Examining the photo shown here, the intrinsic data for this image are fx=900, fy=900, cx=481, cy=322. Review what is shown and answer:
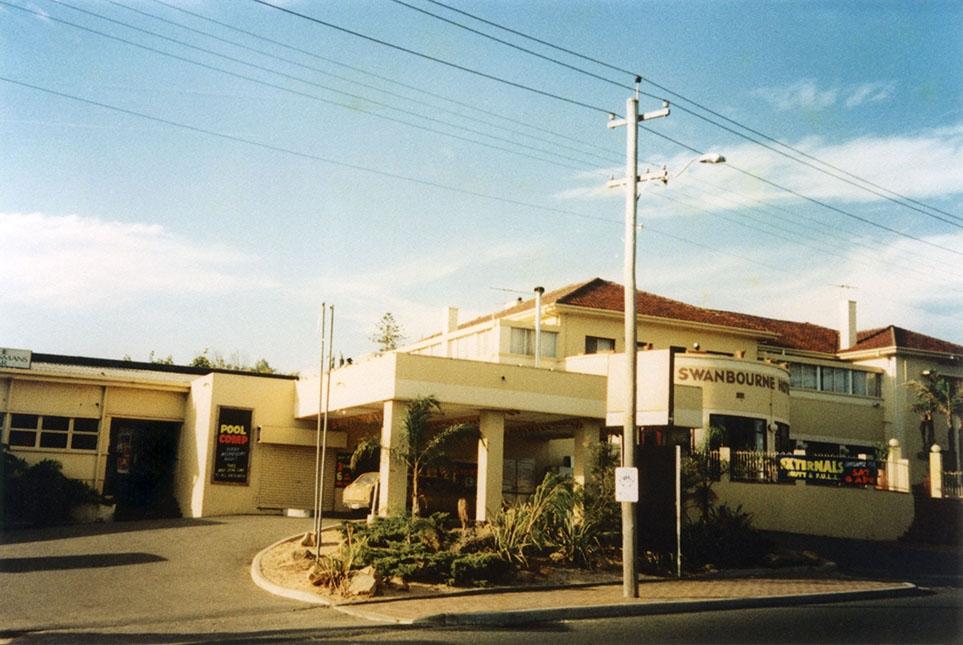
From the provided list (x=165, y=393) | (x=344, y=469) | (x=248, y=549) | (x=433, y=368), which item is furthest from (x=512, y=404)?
(x=165, y=393)

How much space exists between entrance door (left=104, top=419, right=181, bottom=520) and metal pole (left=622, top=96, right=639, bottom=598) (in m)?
19.9

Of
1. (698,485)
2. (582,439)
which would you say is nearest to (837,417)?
(582,439)

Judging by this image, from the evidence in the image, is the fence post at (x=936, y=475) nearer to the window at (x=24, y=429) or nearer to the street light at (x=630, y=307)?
the street light at (x=630, y=307)

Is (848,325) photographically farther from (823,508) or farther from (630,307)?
(630,307)

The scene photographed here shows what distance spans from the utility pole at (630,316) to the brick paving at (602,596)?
0.70 m

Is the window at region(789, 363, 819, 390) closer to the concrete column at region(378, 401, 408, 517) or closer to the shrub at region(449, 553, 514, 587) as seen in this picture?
the concrete column at region(378, 401, 408, 517)

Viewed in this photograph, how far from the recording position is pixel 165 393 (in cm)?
3209

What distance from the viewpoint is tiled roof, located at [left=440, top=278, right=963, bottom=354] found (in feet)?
127

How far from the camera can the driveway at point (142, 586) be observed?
12.9m

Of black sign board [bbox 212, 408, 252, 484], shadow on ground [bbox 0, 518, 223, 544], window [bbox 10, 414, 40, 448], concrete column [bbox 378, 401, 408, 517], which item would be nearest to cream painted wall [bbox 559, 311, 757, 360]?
black sign board [bbox 212, 408, 252, 484]

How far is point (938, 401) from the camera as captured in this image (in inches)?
1687

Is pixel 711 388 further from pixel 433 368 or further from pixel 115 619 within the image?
pixel 115 619

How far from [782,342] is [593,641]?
1403 inches

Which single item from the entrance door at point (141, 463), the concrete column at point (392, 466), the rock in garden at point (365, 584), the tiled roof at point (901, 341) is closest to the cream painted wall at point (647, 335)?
the tiled roof at point (901, 341)
